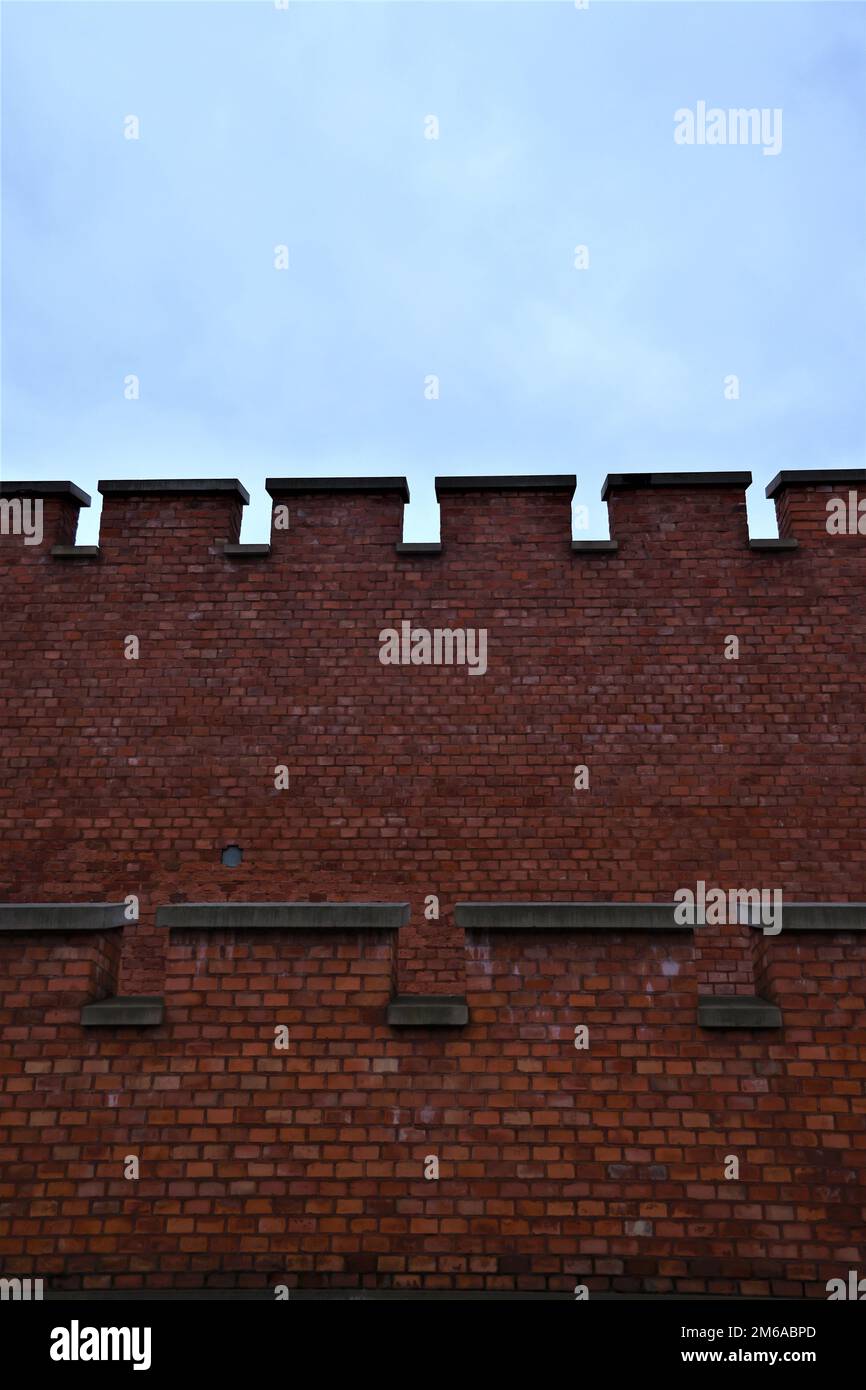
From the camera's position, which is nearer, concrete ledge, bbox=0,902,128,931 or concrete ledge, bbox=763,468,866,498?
concrete ledge, bbox=0,902,128,931

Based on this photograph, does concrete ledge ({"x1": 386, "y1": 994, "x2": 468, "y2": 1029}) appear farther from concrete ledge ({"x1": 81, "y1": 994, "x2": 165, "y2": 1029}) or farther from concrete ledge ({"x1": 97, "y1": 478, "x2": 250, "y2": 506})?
concrete ledge ({"x1": 97, "y1": 478, "x2": 250, "y2": 506})

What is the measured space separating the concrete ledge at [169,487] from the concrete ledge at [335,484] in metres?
0.30

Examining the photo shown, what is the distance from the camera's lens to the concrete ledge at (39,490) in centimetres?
812

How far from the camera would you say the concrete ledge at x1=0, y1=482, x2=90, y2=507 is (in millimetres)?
8125

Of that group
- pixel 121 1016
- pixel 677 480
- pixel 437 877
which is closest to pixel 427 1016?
pixel 121 1016

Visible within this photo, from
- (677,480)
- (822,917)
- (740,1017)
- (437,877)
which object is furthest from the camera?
(677,480)

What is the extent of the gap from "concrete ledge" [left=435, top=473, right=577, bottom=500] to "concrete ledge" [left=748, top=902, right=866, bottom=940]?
13.7 feet

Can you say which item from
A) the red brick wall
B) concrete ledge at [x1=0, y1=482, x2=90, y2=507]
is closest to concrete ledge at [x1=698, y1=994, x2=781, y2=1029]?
the red brick wall

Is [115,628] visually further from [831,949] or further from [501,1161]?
[831,949]

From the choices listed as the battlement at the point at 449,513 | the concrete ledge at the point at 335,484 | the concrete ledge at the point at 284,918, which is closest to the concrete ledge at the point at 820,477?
the battlement at the point at 449,513

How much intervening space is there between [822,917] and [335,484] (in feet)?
15.9

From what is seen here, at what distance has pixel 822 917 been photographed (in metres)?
4.78

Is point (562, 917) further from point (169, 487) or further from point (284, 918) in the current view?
point (169, 487)
